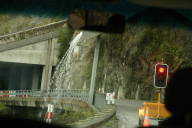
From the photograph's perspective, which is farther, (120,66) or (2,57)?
(120,66)

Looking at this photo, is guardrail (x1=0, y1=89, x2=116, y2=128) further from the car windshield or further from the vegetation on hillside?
the vegetation on hillside

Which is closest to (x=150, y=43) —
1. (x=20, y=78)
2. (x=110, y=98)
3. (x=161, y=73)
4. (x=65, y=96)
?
(x=161, y=73)

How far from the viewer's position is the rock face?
5.20 m

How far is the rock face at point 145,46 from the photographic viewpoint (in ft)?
17.0

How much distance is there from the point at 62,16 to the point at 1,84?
7.33 ft

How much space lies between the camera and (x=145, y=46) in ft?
27.2

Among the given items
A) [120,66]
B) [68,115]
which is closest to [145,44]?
[68,115]

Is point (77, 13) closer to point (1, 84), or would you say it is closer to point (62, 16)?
point (62, 16)

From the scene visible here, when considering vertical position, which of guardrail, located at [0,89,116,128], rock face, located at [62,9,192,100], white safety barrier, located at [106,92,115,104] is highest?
rock face, located at [62,9,192,100]

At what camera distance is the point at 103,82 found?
51.9ft

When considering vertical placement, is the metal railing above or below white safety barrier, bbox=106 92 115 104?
below

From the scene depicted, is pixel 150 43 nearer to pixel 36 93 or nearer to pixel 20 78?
pixel 36 93

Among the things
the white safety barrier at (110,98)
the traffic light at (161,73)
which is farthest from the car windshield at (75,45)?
the white safety barrier at (110,98)

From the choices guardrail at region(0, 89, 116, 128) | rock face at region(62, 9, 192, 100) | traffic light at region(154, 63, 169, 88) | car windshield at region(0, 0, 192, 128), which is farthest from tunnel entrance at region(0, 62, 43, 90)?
traffic light at region(154, 63, 169, 88)
